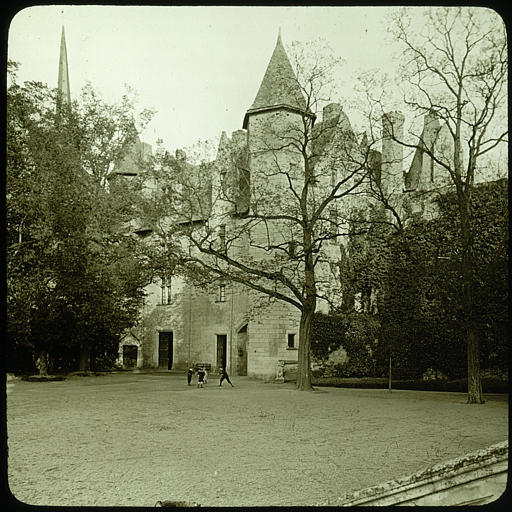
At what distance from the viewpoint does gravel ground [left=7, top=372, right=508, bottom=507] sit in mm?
6305

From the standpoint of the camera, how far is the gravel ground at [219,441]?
6.30 meters

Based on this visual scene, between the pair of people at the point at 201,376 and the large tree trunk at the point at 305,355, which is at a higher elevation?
the large tree trunk at the point at 305,355

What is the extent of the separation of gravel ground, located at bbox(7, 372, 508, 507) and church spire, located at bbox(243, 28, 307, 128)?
6.89 m

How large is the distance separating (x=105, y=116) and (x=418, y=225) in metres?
8.32

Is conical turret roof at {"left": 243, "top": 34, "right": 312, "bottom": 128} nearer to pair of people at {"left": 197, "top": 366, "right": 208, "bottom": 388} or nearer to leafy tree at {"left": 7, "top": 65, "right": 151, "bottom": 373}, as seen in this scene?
leafy tree at {"left": 7, "top": 65, "right": 151, "bottom": 373}

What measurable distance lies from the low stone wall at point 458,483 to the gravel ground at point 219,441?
1304 millimetres

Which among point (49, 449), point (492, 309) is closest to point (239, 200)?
point (492, 309)

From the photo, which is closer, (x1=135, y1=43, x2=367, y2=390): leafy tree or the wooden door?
(x1=135, y1=43, x2=367, y2=390): leafy tree

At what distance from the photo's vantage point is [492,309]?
912 centimetres

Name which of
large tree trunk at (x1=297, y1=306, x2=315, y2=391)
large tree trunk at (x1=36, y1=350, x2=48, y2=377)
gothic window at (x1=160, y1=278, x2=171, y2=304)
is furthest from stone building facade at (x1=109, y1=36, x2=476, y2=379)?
large tree trunk at (x1=36, y1=350, x2=48, y2=377)

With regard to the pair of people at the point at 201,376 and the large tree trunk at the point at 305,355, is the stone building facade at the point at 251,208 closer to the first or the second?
the large tree trunk at the point at 305,355

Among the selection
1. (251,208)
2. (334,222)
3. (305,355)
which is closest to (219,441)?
(305,355)

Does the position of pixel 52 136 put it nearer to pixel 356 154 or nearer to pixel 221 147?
pixel 221 147

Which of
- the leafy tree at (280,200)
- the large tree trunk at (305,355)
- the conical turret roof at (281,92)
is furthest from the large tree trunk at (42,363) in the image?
the conical turret roof at (281,92)
